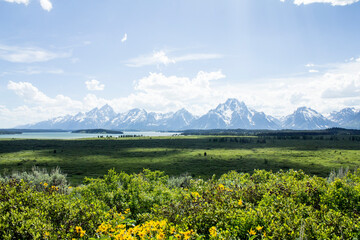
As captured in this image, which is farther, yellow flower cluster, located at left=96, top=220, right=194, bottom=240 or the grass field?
the grass field

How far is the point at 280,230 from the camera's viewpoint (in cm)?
801

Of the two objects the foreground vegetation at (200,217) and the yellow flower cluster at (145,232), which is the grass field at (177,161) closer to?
the foreground vegetation at (200,217)

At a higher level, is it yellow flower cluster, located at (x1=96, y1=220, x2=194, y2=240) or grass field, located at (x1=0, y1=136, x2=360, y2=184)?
yellow flower cluster, located at (x1=96, y1=220, x2=194, y2=240)

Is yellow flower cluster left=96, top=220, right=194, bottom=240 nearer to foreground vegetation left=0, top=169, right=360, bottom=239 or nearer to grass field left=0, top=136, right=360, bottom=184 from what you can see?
foreground vegetation left=0, top=169, right=360, bottom=239

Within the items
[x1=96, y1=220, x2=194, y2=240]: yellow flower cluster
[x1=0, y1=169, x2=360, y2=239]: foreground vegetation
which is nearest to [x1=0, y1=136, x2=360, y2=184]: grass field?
[x1=0, y1=169, x2=360, y2=239]: foreground vegetation

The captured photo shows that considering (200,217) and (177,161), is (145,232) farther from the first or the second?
(177,161)

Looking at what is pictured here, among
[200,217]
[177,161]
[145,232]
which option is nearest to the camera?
[145,232]

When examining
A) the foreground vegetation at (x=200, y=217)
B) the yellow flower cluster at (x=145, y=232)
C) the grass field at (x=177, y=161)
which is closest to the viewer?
the yellow flower cluster at (x=145, y=232)

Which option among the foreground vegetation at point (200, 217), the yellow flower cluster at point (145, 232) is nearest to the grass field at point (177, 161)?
the foreground vegetation at point (200, 217)

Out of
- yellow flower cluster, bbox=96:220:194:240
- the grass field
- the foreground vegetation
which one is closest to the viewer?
yellow flower cluster, bbox=96:220:194:240

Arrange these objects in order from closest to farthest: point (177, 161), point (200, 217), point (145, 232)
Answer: point (145, 232) → point (200, 217) → point (177, 161)

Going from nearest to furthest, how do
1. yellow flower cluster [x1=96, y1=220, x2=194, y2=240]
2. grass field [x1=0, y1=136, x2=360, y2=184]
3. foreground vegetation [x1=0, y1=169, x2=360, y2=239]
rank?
yellow flower cluster [x1=96, y1=220, x2=194, y2=240]
foreground vegetation [x1=0, y1=169, x2=360, y2=239]
grass field [x1=0, y1=136, x2=360, y2=184]

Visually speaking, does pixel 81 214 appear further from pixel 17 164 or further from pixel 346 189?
pixel 17 164

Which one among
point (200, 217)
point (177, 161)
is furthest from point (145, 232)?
point (177, 161)
